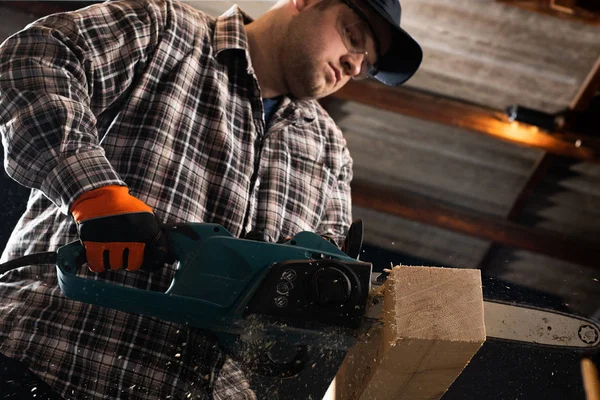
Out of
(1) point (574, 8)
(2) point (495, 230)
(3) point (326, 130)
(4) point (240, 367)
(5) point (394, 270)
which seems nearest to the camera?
(5) point (394, 270)

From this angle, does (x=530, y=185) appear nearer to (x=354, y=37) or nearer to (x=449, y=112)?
(x=449, y=112)

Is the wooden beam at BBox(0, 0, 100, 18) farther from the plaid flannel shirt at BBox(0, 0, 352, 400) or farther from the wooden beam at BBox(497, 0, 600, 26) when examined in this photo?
the wooden beam at BBox(497, 0, 600, 26)

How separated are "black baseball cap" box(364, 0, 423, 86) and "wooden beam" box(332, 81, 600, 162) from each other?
1222mm

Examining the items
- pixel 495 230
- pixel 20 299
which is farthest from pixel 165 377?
pixel 495 230

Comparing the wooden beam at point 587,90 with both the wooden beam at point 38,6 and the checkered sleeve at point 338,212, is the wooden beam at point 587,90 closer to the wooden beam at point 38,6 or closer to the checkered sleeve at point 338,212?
the checkered sleeve at point 338,212

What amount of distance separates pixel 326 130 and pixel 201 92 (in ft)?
1.51

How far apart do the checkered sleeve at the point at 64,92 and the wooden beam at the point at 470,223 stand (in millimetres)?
1792

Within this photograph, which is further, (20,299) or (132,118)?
(132,118)

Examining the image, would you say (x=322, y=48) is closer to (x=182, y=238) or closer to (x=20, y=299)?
(x=182, y=238)

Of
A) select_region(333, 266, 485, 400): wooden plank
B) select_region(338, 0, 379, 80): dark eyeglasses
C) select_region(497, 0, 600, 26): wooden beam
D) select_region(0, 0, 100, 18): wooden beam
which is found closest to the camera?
select_region(333, 266, 485, 400): wooden plank

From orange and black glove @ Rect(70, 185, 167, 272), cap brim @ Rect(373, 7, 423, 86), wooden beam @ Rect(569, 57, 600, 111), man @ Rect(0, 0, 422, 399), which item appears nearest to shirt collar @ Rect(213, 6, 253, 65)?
man @ Rect(0, 0, 422, 399)

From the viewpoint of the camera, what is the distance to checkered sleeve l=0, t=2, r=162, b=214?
114 centimetres

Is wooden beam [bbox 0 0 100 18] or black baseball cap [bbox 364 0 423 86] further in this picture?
wooden beam [bbox 0 0 100 18]

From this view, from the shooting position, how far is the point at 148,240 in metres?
1.06
